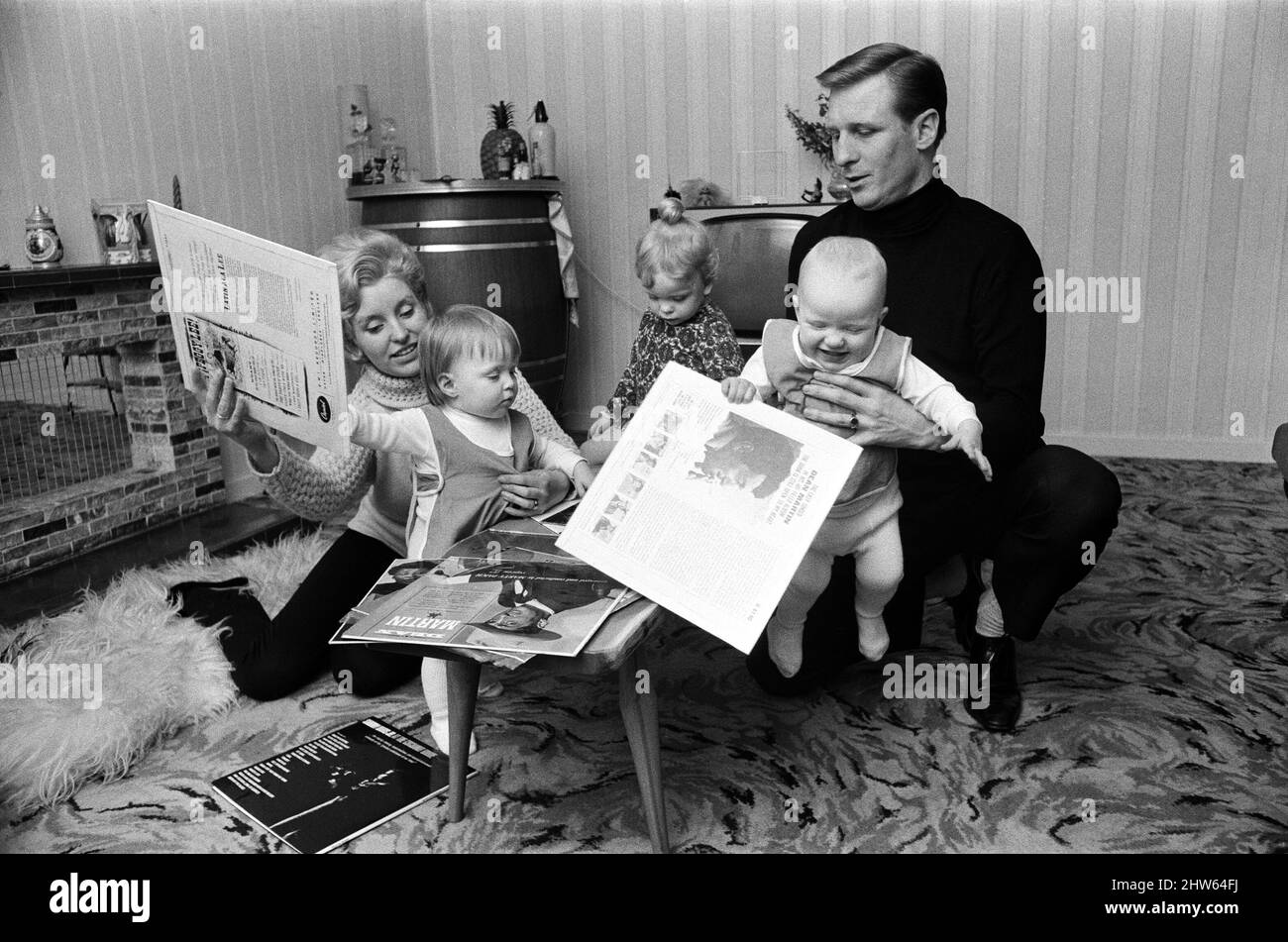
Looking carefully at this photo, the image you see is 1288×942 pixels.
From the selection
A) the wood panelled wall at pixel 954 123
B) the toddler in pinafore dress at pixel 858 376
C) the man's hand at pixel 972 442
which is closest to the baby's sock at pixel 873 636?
the toddler in pinafore dress at pixel 858 376

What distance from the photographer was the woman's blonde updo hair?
169 cm

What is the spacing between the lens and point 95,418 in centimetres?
273

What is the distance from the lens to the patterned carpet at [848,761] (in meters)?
1.37

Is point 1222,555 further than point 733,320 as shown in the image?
No

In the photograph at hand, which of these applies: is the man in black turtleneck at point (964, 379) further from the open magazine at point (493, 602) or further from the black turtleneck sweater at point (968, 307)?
the open magazine at point (493, 602)

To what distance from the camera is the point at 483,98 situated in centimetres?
397

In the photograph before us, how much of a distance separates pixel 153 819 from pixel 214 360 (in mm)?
676

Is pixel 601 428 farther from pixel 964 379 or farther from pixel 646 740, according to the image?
pixel 646 740

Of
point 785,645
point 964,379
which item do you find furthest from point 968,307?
point 785,645

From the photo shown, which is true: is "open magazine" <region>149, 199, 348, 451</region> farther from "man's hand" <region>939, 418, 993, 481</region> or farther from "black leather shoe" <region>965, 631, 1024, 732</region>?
"black leather shoe" <region>965, 631, 1024, 732</region>

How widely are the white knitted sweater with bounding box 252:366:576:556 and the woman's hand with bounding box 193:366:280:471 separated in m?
0.08

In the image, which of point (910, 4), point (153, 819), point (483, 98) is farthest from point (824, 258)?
point (483, 98)

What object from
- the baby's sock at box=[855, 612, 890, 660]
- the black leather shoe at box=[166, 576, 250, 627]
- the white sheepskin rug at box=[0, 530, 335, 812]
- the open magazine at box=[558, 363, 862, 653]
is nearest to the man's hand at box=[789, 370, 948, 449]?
the open magazine at box=[558, 363, 862, 653]

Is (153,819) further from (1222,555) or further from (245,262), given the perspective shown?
(1222,555)
